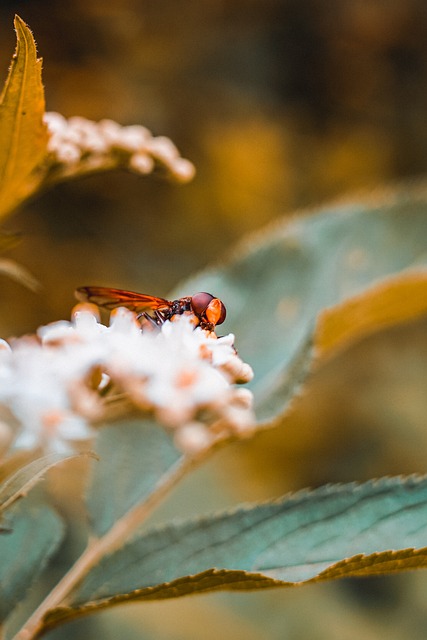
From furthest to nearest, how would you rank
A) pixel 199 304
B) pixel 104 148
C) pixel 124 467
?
pixel 124 467, pixel 104 148, pixel 199 304

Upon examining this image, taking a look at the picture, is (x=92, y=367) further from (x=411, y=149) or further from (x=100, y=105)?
(x=411, y=149)

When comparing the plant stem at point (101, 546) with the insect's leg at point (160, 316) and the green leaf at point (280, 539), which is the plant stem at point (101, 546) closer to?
the green leaf at point (280, 539)

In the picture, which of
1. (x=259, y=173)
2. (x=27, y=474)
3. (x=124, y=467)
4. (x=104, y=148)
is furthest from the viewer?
(x=259, y=173)

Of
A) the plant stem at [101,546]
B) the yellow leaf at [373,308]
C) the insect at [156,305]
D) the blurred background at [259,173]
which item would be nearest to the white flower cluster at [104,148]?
the insect at [156,305]

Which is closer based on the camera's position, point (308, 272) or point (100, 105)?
point (308, 272)

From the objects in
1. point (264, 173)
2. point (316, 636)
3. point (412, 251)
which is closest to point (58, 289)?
point (264, 173)

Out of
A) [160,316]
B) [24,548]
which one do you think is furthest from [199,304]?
[24,548]

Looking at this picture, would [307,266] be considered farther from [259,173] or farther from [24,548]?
[259,173]

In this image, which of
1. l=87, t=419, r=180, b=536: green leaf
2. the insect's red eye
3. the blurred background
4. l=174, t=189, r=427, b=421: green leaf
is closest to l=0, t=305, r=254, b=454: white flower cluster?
the insect's red eye
